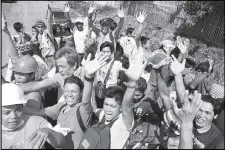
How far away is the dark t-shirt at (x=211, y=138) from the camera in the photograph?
7.86 ft

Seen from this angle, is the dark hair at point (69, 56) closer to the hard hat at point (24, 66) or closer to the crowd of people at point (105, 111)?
the crowd of people at point (105, 111)

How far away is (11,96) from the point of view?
2617 mm

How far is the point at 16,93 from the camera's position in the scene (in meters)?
2.65

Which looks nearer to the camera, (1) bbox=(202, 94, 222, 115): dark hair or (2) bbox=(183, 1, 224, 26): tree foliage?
(1) bbox=(202, 94, 222, 115): dark hair

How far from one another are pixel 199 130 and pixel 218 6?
890 centimetres

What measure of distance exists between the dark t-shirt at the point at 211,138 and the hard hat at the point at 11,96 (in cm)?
160

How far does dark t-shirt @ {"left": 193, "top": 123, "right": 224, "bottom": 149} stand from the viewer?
2.40 m

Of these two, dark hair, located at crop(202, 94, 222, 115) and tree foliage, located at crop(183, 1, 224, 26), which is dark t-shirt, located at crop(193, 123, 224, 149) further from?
tree foliage, located at crop(183, 1, 224, 26)

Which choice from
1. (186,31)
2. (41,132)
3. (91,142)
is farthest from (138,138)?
(186,31)

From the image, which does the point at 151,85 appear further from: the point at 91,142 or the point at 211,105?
the point at 91,142

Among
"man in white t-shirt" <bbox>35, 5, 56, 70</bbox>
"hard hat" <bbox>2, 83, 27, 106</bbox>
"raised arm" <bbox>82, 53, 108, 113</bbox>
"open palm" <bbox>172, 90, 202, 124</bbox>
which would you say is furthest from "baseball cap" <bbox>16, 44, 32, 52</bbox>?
"open palm" <bbox>172, 90, 202, 124</bbox>

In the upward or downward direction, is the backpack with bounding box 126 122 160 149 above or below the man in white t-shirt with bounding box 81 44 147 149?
below

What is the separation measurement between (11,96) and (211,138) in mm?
1812

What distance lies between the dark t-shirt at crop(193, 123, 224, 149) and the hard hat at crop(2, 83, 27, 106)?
1.60 m
